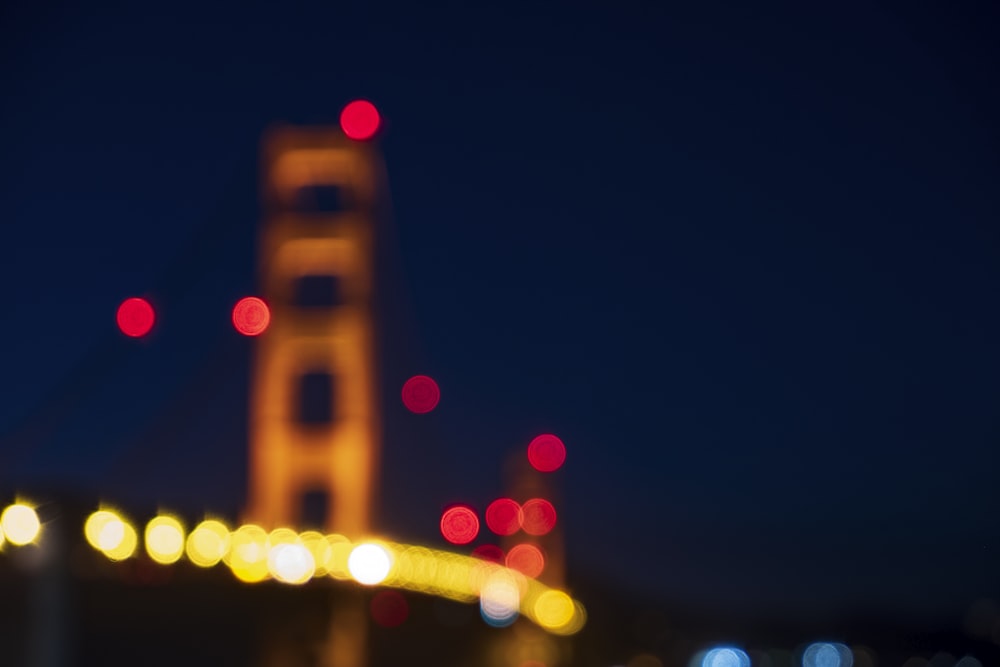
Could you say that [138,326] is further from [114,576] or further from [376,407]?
[376,407]

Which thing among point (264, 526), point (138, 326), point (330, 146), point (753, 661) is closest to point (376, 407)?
point (264, 526)

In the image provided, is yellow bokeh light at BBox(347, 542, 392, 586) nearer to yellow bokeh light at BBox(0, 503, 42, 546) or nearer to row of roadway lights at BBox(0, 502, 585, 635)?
row of roadway lights at BBox(0, 502, 585, 635)

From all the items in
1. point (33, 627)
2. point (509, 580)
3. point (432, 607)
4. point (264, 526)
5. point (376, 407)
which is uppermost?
point (509, 580)

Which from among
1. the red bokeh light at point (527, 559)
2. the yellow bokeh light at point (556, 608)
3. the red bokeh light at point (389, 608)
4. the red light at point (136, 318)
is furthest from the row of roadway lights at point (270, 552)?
the red bokeh light at point (527, 559)

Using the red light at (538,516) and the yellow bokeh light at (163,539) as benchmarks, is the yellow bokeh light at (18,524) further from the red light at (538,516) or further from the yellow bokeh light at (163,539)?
the red light at (538,516)

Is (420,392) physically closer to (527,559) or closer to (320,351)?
(320,351)

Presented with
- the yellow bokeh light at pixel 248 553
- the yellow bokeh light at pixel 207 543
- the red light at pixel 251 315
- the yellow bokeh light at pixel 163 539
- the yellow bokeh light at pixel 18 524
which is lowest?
the yellow bokeh light at pixel 18 524

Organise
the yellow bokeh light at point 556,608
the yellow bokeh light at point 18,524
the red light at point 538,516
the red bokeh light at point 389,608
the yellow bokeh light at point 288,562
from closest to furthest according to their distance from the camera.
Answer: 1. the yellow bokeh light at point 18,524
2. the yellow bokeh light at point 288,562
3. the red bokeh light at point 389,608
4. the yellow bokeh light at point 556,608
5. the red light at point 538,516
